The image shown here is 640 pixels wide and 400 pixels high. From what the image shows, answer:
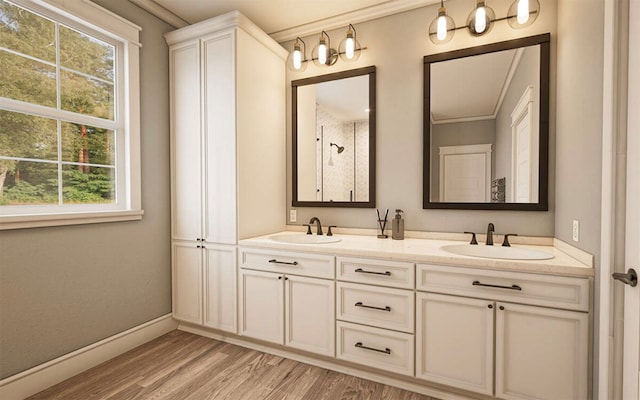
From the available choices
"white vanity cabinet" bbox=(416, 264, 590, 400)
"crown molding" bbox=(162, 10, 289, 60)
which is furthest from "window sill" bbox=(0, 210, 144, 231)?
"white vanity cabinet" bbox=(416, 264, 590, 400)

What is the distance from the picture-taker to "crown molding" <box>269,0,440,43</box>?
8.28 feet

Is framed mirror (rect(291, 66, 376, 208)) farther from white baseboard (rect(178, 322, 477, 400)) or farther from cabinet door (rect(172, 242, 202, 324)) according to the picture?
white baseboard (rect(178, 322, 477, 400))

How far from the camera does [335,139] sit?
281 centimetres

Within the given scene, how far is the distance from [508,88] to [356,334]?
1.98 metres

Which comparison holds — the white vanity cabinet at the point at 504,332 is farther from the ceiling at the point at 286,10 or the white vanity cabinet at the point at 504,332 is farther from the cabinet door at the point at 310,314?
the ceiling at the point at 286,10

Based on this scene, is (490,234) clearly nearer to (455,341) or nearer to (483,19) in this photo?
(455,341)

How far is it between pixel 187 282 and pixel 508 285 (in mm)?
2357

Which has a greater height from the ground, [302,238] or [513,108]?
[513,108]

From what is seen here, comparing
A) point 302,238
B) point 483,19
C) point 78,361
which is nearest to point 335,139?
point 302,238

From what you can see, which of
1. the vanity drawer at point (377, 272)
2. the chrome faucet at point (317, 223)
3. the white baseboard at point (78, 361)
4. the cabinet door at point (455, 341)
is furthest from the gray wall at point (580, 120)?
the white baseboard at point (78, 361)

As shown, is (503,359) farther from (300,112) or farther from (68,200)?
(68,200)

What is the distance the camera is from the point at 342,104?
9.18ft

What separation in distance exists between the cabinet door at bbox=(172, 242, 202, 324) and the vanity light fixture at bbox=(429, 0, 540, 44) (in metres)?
2.44

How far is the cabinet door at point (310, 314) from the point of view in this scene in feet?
7.06
